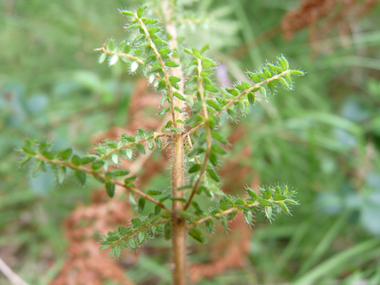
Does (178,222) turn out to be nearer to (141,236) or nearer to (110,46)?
(141,236)

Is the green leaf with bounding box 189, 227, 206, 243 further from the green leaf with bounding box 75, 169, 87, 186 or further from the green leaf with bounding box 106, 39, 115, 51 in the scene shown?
the green leaf with bounding box 106, 39, 115, 51

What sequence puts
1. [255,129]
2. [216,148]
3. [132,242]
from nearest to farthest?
[216,148], [132,242], [255,129]

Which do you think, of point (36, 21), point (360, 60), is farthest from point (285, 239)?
point (36, 21)

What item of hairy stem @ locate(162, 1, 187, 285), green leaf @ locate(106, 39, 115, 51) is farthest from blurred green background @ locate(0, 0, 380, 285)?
hairy stem @ locate(162, 1, 187, 285)

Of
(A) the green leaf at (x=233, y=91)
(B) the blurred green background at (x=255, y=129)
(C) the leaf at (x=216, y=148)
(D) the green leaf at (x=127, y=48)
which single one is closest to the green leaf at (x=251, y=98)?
(A) the green leaf at (x=233, y=91)

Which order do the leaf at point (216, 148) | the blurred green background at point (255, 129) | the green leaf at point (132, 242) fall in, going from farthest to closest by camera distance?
the blurred green background at point (255, 129)
the green leaf at point (132, 242)
the leaf at point (216, 148)

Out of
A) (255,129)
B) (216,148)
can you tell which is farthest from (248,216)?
(255,129)

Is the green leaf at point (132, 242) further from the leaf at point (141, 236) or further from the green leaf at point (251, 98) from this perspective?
the green leaf at point (251, 98)

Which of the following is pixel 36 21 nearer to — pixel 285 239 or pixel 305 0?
pixel 305 0

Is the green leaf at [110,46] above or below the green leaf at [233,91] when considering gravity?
above
